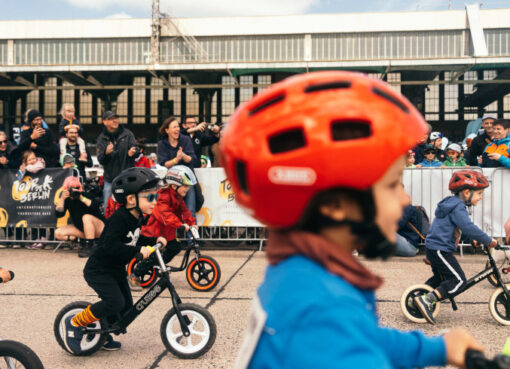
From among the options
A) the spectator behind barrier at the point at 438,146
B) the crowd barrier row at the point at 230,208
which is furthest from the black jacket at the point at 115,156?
the spectator behind barrier at the point at 438,146

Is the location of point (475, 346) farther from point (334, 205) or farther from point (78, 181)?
point (78, 181)

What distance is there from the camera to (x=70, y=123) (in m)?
9.84

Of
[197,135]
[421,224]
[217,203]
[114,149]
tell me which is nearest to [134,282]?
[114,149]

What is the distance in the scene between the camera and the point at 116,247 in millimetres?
4367

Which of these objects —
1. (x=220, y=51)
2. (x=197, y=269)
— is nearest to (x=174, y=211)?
(x=197, y=269)

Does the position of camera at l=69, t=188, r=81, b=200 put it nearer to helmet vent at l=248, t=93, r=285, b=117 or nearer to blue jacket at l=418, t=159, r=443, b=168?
blue jacket at l=418, t=159, r=443, b=168

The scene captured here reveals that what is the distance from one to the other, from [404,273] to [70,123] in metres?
6.33

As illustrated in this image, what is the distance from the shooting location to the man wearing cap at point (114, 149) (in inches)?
356

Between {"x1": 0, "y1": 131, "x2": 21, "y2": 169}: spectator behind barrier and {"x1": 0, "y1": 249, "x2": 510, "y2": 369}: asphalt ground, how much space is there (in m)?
2.27

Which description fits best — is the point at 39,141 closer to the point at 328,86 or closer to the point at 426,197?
the point at 426,197

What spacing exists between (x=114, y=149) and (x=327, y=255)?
27.3ft

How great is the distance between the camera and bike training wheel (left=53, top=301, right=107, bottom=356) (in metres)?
4.39

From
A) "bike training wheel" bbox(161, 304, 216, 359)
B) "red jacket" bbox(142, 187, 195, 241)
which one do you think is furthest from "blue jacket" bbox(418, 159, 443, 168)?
"bike training wheel" bbox(161, 304, 216, 359)

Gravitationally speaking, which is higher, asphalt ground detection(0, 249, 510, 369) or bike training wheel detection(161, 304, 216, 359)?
bike training wheel detection(161, 304, 216, 359)
